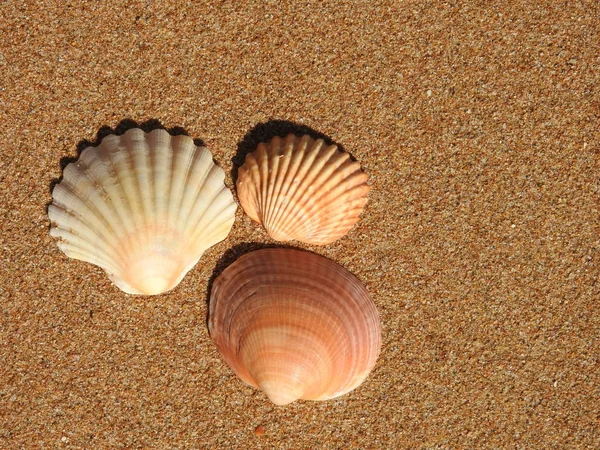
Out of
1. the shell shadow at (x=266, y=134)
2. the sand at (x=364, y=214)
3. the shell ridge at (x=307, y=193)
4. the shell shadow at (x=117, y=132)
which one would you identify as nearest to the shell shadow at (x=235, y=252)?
the sand at (x=364, y=214)

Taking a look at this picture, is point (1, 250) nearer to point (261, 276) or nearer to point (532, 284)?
point (261, 276)

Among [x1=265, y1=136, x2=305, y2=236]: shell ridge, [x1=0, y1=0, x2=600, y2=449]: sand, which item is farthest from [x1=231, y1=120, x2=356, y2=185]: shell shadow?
[x1=265, y1=136, x2=305, y2=236]: shell ridge

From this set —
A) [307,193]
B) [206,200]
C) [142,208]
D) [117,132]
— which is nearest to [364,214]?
[307,193]

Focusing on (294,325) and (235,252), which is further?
(235,252)

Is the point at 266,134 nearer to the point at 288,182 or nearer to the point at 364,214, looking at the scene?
the point at 288,182

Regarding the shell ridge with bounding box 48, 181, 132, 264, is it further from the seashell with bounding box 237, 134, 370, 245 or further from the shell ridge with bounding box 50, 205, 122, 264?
the seashell with bounding box 237, 134, 370, 245

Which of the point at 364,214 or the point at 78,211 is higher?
the point at 364,214

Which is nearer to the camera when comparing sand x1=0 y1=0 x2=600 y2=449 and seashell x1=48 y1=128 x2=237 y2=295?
seashell x1=48 y1=128 x2=237 y2=295
